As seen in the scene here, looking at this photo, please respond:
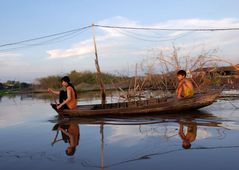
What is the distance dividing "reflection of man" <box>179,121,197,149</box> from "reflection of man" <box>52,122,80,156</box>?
2.37 meters

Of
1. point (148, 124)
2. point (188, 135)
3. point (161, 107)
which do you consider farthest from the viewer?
point (161, 107)

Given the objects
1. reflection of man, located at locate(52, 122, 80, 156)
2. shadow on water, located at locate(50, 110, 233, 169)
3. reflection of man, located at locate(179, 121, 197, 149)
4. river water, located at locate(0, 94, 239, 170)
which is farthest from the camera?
reflection of man, located at locate(52, 122, 80, 156)

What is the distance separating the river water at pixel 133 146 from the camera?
5424 millimetres

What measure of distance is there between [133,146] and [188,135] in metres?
1.52

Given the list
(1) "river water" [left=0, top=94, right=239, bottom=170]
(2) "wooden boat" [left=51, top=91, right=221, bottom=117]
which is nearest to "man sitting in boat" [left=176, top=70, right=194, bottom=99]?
(2) "wooden boat" [left=51, top=91, right=221, bottom=117]

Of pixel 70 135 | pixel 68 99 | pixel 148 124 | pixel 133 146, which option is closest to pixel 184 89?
pixel 148 124

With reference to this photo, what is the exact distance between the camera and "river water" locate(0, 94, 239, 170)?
542 centimetres

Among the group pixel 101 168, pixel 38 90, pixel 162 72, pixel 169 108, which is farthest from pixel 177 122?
pixel 38 90

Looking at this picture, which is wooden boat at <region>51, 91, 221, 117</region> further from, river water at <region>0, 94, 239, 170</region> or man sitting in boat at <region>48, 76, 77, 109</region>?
river water at <region>0, 94, 239, 170</region>

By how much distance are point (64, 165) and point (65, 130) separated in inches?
158

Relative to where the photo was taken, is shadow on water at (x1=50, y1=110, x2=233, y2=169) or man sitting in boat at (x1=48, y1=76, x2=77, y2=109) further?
man sitting in boat at (x1=48, y1=76, x2=77, y2=109)

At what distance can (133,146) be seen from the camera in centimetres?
675

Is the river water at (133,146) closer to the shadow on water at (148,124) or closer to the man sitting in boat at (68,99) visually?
the shadow on water at (148,124)

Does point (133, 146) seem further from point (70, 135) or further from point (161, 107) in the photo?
point (161, 107)
